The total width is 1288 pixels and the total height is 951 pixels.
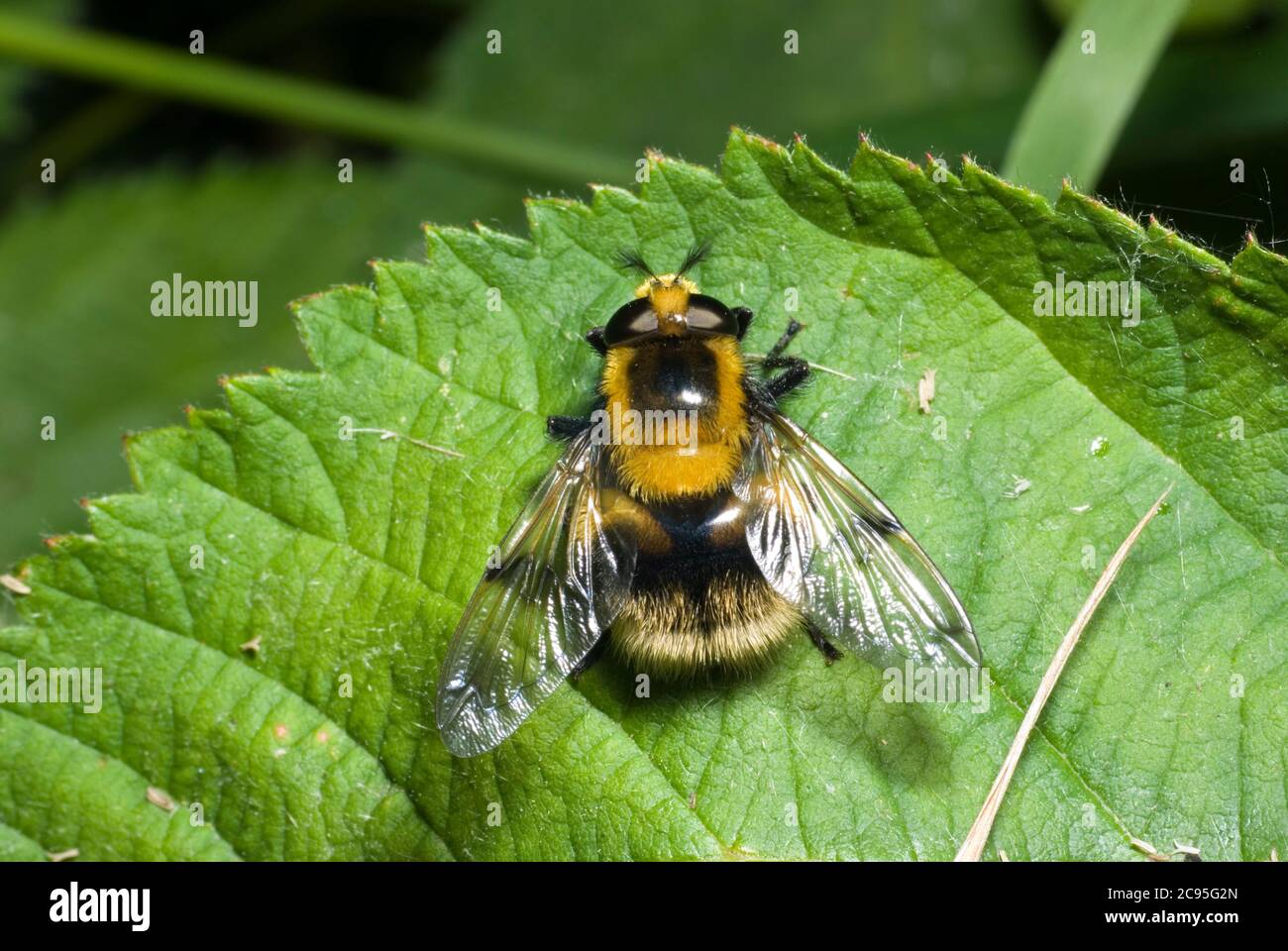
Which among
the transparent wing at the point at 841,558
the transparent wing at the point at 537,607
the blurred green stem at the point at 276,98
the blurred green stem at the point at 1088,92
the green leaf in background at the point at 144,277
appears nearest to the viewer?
the transparent wing at the point at 841,558

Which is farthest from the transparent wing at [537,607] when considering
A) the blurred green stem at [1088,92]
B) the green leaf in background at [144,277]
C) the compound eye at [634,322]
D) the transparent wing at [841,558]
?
the green leaf in background at [144,277]

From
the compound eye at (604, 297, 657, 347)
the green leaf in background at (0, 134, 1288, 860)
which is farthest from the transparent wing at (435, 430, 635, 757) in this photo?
the compound eye at (604, 297, 657, 347)

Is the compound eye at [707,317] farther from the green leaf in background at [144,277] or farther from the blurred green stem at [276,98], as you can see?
the green leaf in background at [144,277]

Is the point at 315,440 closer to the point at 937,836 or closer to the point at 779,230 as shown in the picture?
the point at 779,230

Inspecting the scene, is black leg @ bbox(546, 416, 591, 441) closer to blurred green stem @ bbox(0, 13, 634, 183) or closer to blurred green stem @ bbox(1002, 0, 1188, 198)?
blurred green stem @ bbox(1002, 0, 1188, 198)
